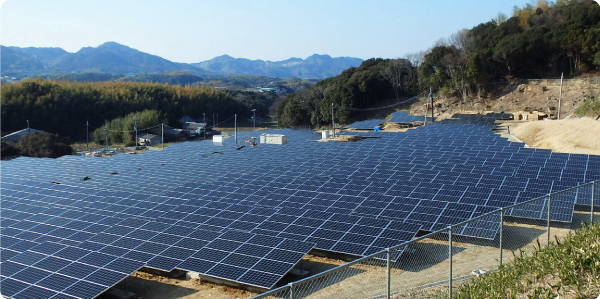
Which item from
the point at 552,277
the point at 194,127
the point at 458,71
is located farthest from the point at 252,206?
the point at 194,127

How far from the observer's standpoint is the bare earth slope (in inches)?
1283

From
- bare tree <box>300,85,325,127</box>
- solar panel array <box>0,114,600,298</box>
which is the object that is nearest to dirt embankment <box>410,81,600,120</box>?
bare tree <box>300,85,325,127</box>

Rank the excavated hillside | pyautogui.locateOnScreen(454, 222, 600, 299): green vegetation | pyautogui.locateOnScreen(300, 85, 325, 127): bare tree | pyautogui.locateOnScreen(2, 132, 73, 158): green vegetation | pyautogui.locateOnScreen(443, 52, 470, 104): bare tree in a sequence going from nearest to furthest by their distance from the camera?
pyautogui.locateOnScreen(454, 222, 600, 299): green vegetation
the excavated hillside
pyautogui.locateOnScreen(2, 132, 73, 158): green vegetation
pyautogui.locateOnScreen(443, 52, 470, 104): bare tree
pyautogui.locateOnScreen(300, 85, 325, 127): bare tree

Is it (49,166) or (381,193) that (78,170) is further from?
(381,193)

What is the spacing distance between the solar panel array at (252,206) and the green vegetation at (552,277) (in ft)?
17.1

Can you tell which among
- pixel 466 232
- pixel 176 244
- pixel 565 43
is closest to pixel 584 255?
pixel 466 232

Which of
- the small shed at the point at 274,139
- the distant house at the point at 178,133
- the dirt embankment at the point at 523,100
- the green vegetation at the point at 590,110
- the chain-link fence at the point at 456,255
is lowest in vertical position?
the chain-link fence at the point at 456,255

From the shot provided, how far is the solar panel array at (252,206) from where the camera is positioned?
1356 centimetres

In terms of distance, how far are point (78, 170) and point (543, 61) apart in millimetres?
62251

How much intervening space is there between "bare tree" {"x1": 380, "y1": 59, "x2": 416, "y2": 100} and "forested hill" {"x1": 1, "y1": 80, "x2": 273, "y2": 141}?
41.1m

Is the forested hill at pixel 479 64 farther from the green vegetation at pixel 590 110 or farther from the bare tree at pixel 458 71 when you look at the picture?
the green vegetation at pixel 590 110

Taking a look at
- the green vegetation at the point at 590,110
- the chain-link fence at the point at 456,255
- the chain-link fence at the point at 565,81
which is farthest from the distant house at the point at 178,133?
the chain-link fence at the point at 456,255

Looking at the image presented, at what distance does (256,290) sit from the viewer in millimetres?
13289

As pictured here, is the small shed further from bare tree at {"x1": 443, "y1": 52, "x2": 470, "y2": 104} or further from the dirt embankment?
bare tree at {"x1": 443, "y1": 52, "x2": 470, "y2": 104}
